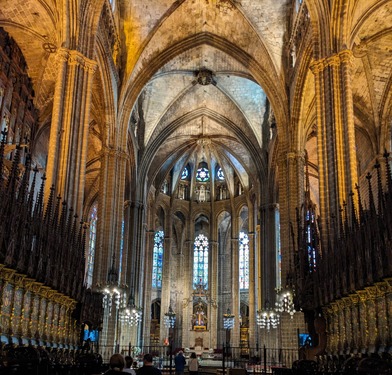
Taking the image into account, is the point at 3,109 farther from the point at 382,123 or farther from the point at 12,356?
the point at 382,123

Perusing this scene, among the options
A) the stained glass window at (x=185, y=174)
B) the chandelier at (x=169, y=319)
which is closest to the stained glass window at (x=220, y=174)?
the stained glass window at (x=185, y=174)

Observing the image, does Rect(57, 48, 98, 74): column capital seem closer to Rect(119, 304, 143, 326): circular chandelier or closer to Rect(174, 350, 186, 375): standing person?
Rect(174, 350, 186, 375): standing person

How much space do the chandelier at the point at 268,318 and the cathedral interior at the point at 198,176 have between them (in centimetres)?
12

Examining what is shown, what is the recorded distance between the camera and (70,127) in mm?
16531


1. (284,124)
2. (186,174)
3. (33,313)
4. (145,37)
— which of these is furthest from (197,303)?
(33,313)

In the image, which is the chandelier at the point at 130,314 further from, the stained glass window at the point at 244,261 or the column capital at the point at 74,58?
the column capital at the point at 74,58

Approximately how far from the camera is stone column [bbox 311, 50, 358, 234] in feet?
51.1

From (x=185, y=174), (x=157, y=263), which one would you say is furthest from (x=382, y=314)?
(x=185, y=174)

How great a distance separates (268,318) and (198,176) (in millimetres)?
15648

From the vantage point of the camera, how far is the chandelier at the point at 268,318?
2991cm

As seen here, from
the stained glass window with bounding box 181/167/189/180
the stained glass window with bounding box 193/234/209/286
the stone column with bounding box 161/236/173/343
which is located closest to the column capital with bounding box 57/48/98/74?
the stone column with bounding box 161/236/173/343

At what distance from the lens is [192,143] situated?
129 ft

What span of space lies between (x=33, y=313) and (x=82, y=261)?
10.9ft

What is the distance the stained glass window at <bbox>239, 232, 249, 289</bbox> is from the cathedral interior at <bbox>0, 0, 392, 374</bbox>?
14cm
